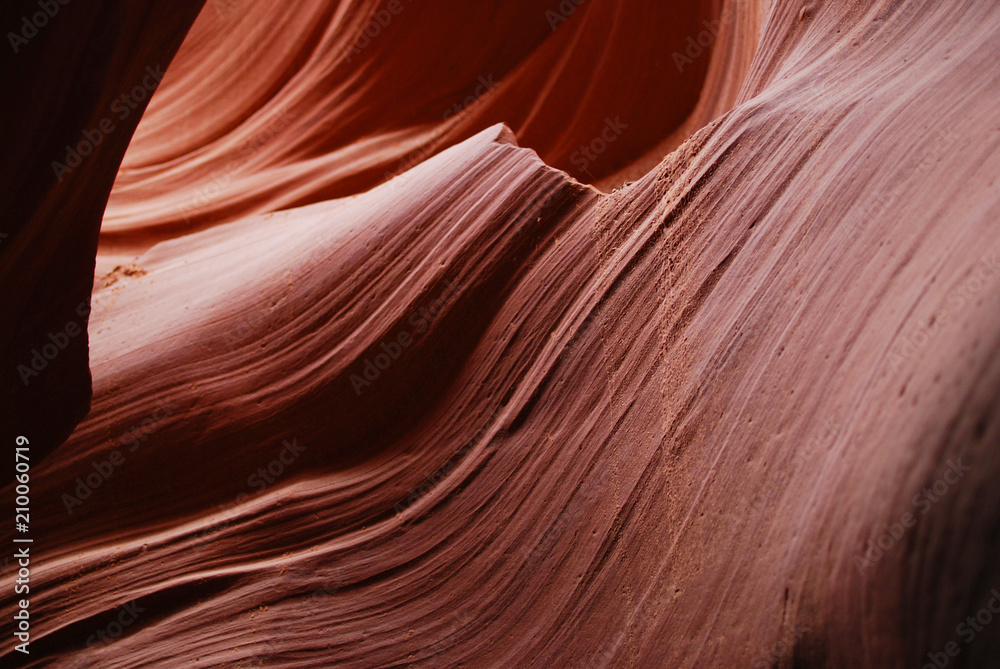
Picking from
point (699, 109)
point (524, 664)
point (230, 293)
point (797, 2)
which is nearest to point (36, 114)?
point (230, 293)

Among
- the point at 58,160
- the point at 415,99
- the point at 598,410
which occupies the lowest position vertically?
the point at 598,410

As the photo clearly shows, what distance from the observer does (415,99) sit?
89.3 inches

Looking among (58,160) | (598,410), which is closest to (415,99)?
(58,160)

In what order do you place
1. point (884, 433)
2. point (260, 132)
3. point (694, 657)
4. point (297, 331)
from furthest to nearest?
1. point (260, 132)
2. point (297, 331)
3. point (694, 657)
4. point (884, 433)

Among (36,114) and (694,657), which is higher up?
(36,114)

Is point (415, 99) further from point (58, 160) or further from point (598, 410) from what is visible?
point (598, 410)

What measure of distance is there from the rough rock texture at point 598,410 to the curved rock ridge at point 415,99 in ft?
2.06

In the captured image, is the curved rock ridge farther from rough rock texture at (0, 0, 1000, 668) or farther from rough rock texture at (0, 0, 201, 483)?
rough rock texture at (0, 0, 201, 483)

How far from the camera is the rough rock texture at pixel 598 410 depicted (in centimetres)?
82

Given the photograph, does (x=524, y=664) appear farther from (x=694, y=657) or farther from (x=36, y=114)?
(x=36, y=114)

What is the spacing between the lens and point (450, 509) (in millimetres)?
1225

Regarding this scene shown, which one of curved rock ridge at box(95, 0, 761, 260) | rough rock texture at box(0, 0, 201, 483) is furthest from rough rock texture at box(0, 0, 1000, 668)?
curved rock ridge at box(95, 0, 761, 260)

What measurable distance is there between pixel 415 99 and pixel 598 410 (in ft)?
5.06

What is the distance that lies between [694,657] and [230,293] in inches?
47.5
